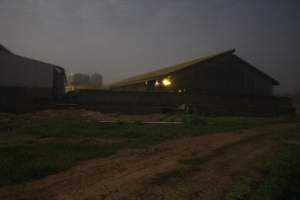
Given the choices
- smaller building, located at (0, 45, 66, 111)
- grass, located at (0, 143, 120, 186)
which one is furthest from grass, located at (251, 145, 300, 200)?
smaller building, located at (0, 45, 66, 111)

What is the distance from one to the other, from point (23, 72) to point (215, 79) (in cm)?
→ 2063

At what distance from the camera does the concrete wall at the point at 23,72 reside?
56.4ft

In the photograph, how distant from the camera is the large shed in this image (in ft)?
75.3

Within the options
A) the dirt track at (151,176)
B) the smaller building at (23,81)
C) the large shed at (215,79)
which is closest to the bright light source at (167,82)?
the large shed at (215,79)

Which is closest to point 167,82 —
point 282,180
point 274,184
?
point 282,180

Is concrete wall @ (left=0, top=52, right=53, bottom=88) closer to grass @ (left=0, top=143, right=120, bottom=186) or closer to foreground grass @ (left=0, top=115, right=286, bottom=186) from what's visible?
foreground grass @ (left=0, top=115, right=286, bottom=186)

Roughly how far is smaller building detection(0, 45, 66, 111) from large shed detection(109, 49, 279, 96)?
10.6 metres

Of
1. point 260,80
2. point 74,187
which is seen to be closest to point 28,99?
point 74,187

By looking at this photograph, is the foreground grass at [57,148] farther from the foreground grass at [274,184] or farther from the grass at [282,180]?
the grass at [282,180]

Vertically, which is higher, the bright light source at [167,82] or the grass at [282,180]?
the bright light source at [167,82]

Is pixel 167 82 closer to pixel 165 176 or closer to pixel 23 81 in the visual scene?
pixel 23 81

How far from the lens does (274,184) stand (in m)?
4.48

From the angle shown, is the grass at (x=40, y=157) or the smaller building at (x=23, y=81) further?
the smaller building at (x=23, y=81)

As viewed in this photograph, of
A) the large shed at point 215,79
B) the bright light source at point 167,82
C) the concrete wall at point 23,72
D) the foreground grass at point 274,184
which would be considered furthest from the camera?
the large shed at point 215,79
